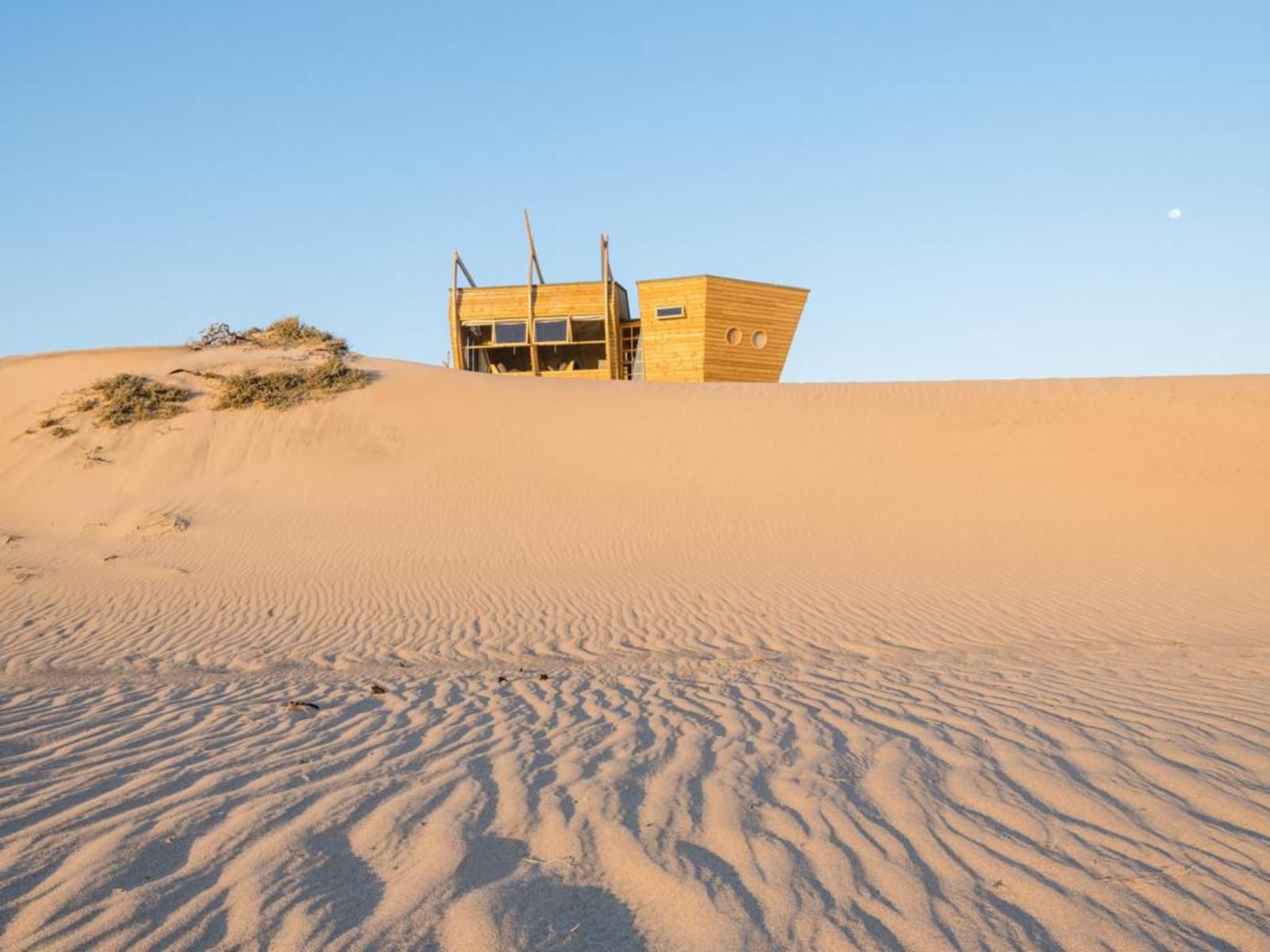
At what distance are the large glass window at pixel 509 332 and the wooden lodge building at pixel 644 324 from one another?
0.09ft

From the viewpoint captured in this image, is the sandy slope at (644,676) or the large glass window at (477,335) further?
the large glass window at (477,335)

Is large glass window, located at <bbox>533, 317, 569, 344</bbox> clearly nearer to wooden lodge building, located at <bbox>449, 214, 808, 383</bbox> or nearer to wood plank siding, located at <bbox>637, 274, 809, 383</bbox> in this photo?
wooden lodge building, located at <bbox>449, 214, 808, 383</bbox>

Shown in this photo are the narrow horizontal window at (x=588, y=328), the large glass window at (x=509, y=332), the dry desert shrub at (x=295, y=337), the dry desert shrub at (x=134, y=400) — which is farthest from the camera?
the large glass window at (x=509, y=332)

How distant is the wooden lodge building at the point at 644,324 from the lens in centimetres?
2762

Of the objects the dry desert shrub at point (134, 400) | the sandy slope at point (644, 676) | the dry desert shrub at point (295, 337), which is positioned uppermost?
the dry desert shrub at point (295, 337)

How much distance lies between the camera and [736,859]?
272cm

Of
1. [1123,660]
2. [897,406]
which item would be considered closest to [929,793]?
[1123,660]

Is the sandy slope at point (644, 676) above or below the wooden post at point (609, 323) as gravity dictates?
below

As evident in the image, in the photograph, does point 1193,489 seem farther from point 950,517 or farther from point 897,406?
point 897,406

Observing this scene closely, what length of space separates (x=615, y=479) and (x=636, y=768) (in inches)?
491

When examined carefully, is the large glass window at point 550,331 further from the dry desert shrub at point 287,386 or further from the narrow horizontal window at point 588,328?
the dry desert shrub at point 287,386

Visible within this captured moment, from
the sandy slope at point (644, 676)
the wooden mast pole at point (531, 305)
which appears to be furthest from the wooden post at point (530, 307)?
the sandy slope at point (644, 676)

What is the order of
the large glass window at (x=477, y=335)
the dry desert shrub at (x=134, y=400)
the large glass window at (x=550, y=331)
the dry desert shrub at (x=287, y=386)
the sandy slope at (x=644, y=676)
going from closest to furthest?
1. the sandy slope at (x=644, y=676)
2. the dry desert shrub at (x=134, y=400)
3. the dry desert shrub at (x=287, y=386)
4. the large glass window at (x=550, y=331)
5. the large glass window at (x=477, y=335)

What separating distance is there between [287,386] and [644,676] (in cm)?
1596
